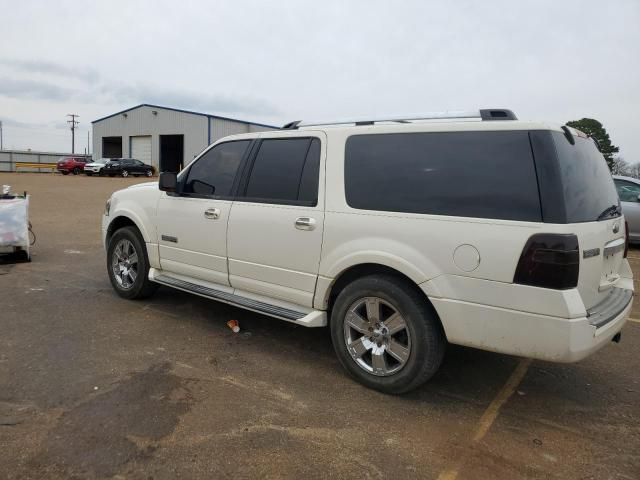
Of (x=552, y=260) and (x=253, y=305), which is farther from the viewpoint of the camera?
(x=253, y=305)

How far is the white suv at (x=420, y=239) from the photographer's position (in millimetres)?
3006

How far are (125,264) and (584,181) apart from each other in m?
4.65

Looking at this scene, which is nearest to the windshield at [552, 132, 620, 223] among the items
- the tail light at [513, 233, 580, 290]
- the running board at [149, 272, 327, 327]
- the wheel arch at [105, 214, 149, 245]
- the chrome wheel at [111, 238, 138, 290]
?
the tail light at [513, 233, 580, 290]

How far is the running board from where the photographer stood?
398 cm

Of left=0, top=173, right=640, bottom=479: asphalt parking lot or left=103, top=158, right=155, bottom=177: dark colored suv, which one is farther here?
left=103, top=158, right=155, bottom=177: dark colored suv

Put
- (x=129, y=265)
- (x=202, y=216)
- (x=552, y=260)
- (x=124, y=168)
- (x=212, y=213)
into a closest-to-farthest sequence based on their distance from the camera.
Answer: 1. (x=552, y=260)
2. (x=212, y=213)
3. (x=202, y=216)
4. (x=129, y=265)
5. (x=124, y=168)

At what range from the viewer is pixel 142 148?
4800 cm

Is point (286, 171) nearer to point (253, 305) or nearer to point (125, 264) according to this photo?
point (253, 305)

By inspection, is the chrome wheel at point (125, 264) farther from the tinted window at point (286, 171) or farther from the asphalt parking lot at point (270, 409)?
the tinted window at point (286, 171)

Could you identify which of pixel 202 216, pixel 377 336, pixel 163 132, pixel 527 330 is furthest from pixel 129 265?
pixel 163 132

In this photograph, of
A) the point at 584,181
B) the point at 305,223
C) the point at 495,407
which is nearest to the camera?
the point at 584,181

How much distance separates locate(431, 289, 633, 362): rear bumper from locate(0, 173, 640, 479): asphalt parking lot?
0.55 m

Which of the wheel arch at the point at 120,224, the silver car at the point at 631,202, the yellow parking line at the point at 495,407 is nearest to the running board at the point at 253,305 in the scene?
the wheel arch at the point at 120,224

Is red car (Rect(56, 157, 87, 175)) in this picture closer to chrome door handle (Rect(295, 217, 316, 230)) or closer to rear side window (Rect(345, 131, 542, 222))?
chrome door handle (Rect(295, 217, 316, 230))
